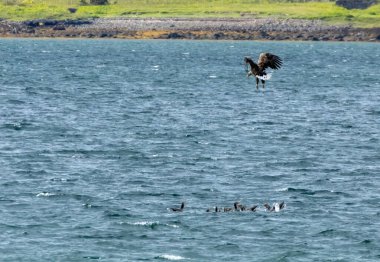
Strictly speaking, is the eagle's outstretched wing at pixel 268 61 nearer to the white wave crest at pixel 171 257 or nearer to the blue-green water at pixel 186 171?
the blue-green water at pixel 186 171

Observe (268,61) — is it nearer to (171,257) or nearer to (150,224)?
(150,224)

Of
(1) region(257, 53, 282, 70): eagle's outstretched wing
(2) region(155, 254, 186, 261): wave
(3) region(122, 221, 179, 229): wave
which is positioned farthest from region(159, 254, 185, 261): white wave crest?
(1) region(257, 53, 282, 70): eagle's outstretched wing

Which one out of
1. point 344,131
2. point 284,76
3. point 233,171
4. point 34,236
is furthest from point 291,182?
point 284,76

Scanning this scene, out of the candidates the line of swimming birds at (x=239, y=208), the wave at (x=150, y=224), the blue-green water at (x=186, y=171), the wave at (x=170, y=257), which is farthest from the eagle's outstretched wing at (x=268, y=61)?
the wave at (x=170, y=257)

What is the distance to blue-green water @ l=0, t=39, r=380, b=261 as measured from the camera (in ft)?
134

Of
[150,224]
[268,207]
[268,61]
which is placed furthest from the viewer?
[268,207]

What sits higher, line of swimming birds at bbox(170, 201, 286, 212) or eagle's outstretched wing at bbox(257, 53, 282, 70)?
eagle's outstretched wing at bbox(257, 53, 282, 70)

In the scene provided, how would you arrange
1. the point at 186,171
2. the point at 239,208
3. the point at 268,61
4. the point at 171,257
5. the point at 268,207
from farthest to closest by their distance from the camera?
the point at 186,171 → the point at 268,207 → the point at 239,208 → the point at 268,61 → the point at 171,257

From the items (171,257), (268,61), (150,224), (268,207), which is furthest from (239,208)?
(171,257)

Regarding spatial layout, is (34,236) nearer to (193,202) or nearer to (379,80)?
(193,202)

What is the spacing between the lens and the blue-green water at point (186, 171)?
4078cm

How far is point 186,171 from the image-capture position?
55.5 metres

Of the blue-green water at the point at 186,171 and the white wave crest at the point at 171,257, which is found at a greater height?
the white wave crest at the point at 171,257

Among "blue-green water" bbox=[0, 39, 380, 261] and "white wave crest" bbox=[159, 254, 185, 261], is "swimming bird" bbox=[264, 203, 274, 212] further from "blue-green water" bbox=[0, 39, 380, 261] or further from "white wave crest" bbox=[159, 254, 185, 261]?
"white wave crest" bbox=[159, 254, 185, 261]
